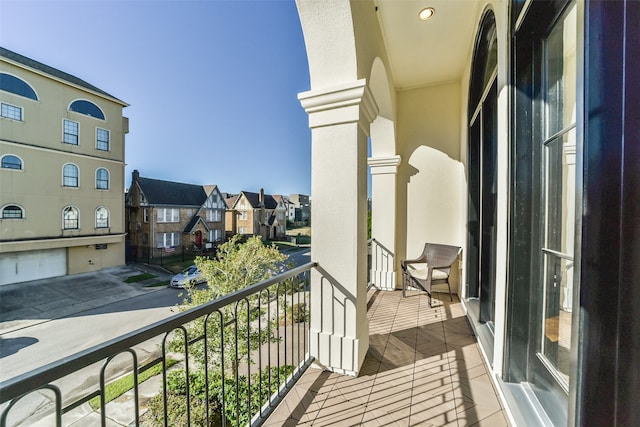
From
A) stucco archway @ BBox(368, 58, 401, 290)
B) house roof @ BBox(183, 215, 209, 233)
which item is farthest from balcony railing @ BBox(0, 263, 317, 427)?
house roof @ BBox(183, 215, 209, 233)

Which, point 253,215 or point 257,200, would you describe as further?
point 257,200

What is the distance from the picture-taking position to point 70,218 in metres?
10.9

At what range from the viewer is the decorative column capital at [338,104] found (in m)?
1.79

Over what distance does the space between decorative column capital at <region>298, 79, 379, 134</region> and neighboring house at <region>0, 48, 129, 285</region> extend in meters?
13.4

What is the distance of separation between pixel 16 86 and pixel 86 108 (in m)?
1.96

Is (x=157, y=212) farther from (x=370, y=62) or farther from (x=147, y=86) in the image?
(x=370, y=62)

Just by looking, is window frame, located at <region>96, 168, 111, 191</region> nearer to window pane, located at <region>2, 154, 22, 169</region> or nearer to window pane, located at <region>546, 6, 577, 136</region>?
window pane, located at <region>2, 154, 22, 169</region>

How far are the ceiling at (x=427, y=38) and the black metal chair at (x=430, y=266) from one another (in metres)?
2.65

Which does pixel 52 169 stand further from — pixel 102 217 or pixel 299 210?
pixel 299 210

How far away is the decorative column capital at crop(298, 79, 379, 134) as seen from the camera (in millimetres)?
1791

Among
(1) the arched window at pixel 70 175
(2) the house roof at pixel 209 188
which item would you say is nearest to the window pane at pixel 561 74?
(1) the arched window at pixel 70 175

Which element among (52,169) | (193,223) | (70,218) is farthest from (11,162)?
(193,223)

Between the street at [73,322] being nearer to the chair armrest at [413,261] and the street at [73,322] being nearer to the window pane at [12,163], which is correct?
the chair armrest at [413,261]

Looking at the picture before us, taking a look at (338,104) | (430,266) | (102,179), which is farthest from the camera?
(102,179)
